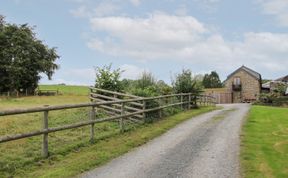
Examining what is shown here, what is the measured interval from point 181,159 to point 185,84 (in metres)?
21.1

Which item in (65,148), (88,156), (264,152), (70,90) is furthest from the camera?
(70,90)

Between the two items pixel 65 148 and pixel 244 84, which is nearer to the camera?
pixel 65 148

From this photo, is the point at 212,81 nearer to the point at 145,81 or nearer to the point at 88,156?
the point at 145,81

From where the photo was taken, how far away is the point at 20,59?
6656 centimetres

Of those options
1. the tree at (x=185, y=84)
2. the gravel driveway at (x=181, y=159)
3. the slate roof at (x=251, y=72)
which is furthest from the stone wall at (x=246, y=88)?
the gravel driveway at (x=181, y=159)

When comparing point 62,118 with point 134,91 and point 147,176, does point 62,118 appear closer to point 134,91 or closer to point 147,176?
point 134,91

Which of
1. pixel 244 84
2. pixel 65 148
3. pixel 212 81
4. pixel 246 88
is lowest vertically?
pixel 65 148

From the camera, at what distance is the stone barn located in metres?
77.4

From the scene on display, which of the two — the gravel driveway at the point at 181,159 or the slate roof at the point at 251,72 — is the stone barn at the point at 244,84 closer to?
the slate roof at the point at 251,72

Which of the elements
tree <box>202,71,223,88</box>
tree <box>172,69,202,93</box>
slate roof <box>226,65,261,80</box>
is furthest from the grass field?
tree <box>202,71,223,88</box>

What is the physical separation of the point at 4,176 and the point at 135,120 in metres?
10.6

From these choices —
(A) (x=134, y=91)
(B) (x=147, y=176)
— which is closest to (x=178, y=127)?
(A) (x=134, y=91)

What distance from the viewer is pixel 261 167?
10188 mm

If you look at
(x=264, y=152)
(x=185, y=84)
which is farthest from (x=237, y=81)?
(x=264, y=152)
